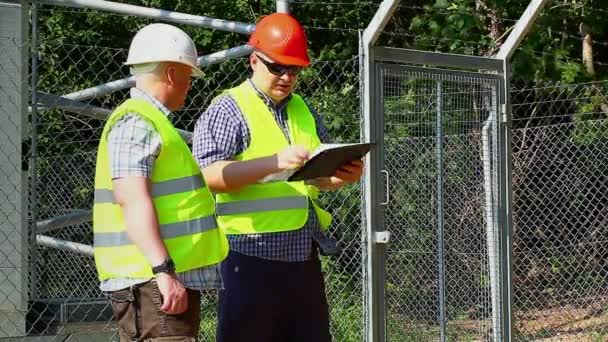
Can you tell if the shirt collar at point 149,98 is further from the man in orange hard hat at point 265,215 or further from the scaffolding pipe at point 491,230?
the scaffolding pipe at point 491,230

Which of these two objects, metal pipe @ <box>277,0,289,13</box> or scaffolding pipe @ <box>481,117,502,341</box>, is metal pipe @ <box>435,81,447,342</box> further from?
metal pipe @ <box>277,0,289,13</box>

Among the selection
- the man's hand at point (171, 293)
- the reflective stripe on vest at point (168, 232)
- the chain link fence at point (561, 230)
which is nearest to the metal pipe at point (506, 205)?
the chain link fence at point (561, 230)

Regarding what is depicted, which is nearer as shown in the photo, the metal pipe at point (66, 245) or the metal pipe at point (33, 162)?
the metal pipe at point (33, 162)

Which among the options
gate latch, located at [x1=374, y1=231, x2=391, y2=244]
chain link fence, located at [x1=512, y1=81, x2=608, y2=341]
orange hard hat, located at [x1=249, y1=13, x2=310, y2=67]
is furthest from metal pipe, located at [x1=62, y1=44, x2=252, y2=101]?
chain link fence, located at [x1=512, y1=81, x2=608, y2=341]

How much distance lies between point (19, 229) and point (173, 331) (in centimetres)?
225

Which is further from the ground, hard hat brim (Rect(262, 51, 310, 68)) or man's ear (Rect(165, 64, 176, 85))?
hard hat brim (Rect(262, 51, 310, 68))

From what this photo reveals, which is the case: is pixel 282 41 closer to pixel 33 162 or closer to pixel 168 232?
pixel 168 232

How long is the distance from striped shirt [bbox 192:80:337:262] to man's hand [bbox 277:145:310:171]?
0.28 metres

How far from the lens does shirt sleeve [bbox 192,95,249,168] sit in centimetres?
430

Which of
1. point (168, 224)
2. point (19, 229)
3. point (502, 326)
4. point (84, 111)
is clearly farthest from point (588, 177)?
point (168, 224)

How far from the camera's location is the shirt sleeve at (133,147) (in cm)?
365

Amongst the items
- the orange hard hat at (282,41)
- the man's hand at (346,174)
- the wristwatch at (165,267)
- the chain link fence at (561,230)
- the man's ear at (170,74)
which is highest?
the orange hard hat at (282,41)

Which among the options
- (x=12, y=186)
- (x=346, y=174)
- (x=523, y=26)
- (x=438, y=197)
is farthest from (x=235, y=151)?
(x=523, y=26)

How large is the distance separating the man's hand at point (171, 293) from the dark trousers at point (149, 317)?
39 millimetres
